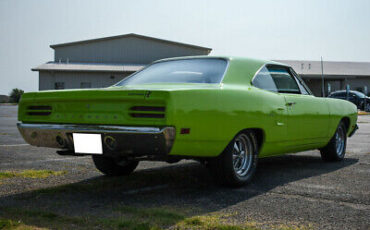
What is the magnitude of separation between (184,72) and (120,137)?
1.27 meters

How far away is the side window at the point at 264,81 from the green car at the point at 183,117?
14mm

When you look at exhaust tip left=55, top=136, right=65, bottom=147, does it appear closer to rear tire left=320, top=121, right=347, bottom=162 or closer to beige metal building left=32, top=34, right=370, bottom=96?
rear tire left=320, top=121, right=347, bottom=162

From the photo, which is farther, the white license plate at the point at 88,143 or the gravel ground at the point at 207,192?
the white license plate at the point at 88,143

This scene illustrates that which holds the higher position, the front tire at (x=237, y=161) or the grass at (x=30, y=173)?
the front tire at (x=237, y=161)

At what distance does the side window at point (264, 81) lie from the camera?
4957 mm

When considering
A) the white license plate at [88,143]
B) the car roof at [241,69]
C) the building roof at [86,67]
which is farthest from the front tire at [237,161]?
the building roof at [86,67]

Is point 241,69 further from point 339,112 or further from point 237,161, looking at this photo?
point 339,112

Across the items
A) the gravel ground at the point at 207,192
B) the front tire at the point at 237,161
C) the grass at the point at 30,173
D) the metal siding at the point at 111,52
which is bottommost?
the gravel ground at the point at 207,192

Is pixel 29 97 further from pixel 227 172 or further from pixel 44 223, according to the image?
pixel 227 172

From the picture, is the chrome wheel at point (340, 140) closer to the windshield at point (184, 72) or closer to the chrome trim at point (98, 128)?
the windshield at point (184, 72)

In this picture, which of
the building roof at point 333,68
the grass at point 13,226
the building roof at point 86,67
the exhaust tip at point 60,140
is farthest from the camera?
the building roof at point 333,68

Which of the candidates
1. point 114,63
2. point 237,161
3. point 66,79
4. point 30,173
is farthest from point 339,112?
point 114,63

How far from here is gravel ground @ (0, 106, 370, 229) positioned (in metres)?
3.53

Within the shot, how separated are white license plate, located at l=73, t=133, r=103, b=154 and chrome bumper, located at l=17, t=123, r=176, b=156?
0.12 feet
